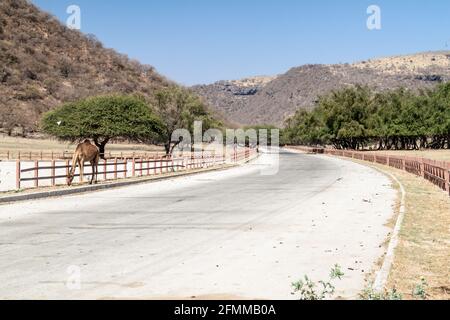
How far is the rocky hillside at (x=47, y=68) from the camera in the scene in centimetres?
10650

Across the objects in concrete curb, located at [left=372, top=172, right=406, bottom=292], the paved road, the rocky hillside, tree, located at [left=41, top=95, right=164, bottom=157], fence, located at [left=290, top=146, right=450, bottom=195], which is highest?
the rocky hillside

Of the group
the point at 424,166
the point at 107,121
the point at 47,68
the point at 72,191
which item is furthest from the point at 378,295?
the point at 47,68

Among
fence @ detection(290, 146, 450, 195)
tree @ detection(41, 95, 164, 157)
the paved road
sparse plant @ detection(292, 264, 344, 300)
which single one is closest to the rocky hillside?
tree @ detection(41, 95, 164, 157)

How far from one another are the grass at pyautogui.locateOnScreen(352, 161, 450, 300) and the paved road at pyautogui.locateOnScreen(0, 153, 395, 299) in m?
0.50

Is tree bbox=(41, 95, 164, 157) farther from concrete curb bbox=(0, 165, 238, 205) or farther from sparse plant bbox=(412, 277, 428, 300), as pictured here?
sparse plant bbox=(412, 277, 428, 300)

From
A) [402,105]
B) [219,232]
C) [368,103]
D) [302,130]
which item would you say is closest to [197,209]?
Answer: [219,232]

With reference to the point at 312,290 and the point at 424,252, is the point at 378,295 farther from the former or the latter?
the point at 424,252

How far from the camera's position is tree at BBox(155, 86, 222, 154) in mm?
68688

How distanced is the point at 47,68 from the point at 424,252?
415 ft

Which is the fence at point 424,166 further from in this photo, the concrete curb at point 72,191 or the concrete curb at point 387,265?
the concrete curb at point 72,191

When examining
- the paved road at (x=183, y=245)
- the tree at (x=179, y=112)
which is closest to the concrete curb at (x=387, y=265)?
the paved road at (x=183, y=245)

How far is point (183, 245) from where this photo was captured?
1088cm
